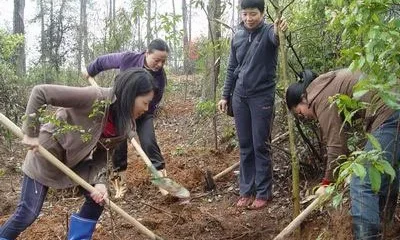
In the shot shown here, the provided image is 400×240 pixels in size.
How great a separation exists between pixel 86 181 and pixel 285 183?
2345 mm

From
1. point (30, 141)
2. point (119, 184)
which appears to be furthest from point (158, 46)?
point (30, 141)

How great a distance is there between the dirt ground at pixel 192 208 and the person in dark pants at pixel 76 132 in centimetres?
26

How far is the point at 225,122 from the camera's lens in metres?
7.95

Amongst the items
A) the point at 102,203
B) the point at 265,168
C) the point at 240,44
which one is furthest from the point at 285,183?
the point at 102,203

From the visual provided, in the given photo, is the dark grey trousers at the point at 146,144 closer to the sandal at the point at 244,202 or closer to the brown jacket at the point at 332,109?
the sandal at the point at 244,202

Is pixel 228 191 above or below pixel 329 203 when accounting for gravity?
below

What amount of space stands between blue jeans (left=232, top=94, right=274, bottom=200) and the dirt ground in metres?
A: 0.23

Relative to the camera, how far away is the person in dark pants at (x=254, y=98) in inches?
172

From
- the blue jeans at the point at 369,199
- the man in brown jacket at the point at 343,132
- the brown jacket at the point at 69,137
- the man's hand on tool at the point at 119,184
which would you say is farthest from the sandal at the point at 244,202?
the blue jeans at the point at 369,199

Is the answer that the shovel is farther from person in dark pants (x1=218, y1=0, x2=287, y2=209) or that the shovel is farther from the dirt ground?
person in dark pants (x1=218, y1=0, x2=287, y2=209)

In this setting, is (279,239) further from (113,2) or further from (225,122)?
(113,2)

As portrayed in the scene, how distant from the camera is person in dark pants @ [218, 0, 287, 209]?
437cm

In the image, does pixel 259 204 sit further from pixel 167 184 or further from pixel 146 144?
pixel 146 144

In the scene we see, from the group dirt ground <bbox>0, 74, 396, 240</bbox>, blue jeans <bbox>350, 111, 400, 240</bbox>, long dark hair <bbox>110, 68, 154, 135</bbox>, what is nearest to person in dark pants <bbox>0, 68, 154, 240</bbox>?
long dark hair <bbox>110, 68, 154, 135</bbox>
